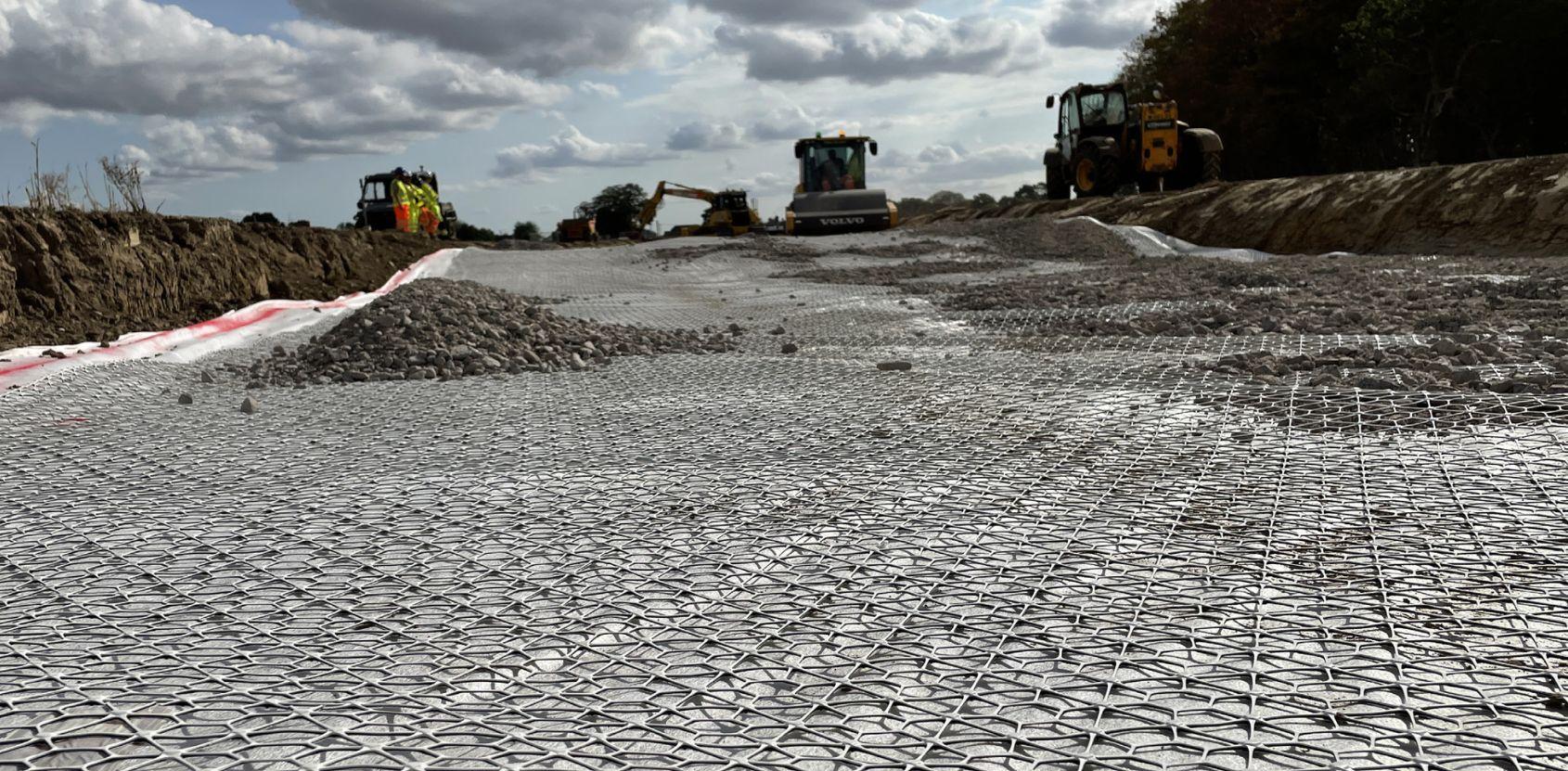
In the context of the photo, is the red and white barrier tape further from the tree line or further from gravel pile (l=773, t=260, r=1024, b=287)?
the tree line

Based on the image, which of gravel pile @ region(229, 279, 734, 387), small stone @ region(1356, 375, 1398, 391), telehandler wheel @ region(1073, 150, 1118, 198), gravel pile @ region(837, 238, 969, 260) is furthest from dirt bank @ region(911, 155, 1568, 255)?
gravel pile @ region(229, 279, 734, 387)

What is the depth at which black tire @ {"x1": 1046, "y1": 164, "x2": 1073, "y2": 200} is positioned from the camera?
16.8 metres

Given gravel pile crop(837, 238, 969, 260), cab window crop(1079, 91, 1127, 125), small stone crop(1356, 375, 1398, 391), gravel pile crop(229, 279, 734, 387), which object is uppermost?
cab window crop(1079, 91, 1127, 125)

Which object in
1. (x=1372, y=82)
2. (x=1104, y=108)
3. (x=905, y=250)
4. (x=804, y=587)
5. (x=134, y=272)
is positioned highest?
(x=1372, y=82)

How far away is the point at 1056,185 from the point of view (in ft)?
56.1

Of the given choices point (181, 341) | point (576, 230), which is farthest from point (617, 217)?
point (181, 341)

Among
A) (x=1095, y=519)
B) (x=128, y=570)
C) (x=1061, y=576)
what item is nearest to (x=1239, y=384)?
(x=1095, y=519)

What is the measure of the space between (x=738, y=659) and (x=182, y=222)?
7343 millimetres

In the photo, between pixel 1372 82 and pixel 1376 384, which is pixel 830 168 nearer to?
pixel 1372 82

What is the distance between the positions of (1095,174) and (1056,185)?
1.86 m

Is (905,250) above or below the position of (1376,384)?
above

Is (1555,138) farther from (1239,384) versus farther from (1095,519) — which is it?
(1095,519)

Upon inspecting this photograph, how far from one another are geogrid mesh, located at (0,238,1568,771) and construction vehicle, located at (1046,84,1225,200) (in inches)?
493

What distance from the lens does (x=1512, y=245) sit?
9.09 m
